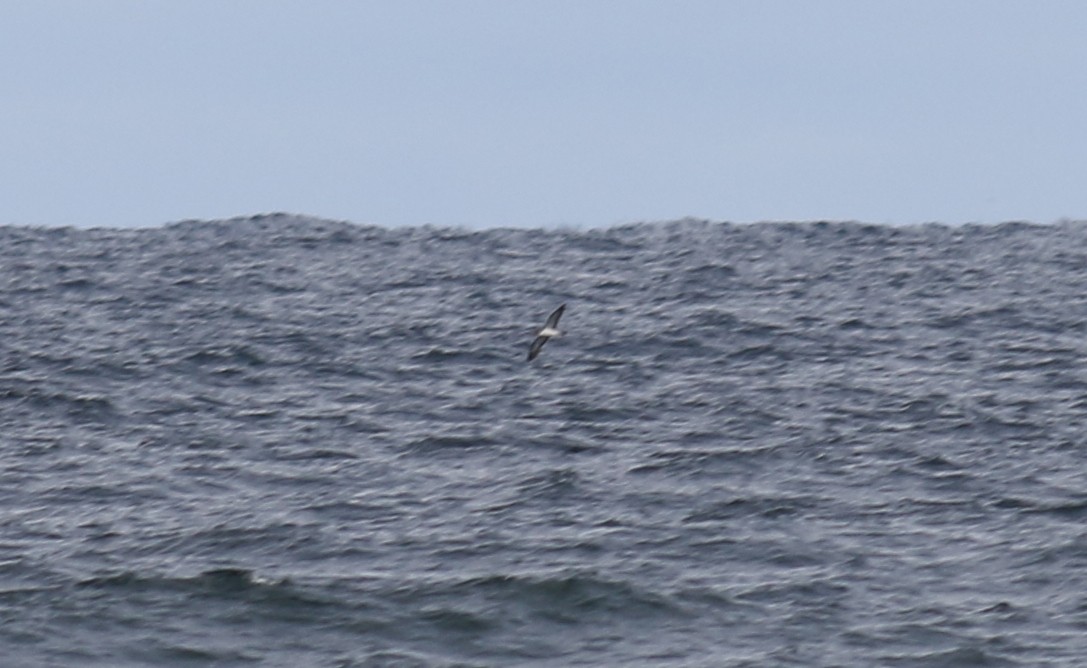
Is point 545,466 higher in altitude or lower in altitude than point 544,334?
lower

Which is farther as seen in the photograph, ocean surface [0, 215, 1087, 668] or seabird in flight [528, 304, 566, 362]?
seabird in flight [528, 304, 566, 362]

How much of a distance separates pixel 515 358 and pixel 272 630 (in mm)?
16925

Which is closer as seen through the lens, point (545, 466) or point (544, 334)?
point (544, 334)

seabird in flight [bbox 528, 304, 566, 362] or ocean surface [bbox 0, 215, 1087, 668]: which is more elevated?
seabird in flight [bbox 528, 304, 566, 362]

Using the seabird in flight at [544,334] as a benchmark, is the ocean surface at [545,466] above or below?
below

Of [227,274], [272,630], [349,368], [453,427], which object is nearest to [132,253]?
[227,274]

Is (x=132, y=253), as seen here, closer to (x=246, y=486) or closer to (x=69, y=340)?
(x=69, y=340)

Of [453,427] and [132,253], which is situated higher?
[132,253]

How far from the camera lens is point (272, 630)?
23672mm

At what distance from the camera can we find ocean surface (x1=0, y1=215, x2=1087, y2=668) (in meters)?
23.7

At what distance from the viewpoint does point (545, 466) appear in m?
31.1

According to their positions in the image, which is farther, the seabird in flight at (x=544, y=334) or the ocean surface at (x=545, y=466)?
→ the seabird in flight at (x=544, y=334)

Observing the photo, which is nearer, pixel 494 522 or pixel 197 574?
pixel 197 574

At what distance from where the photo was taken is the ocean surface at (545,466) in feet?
77.7
